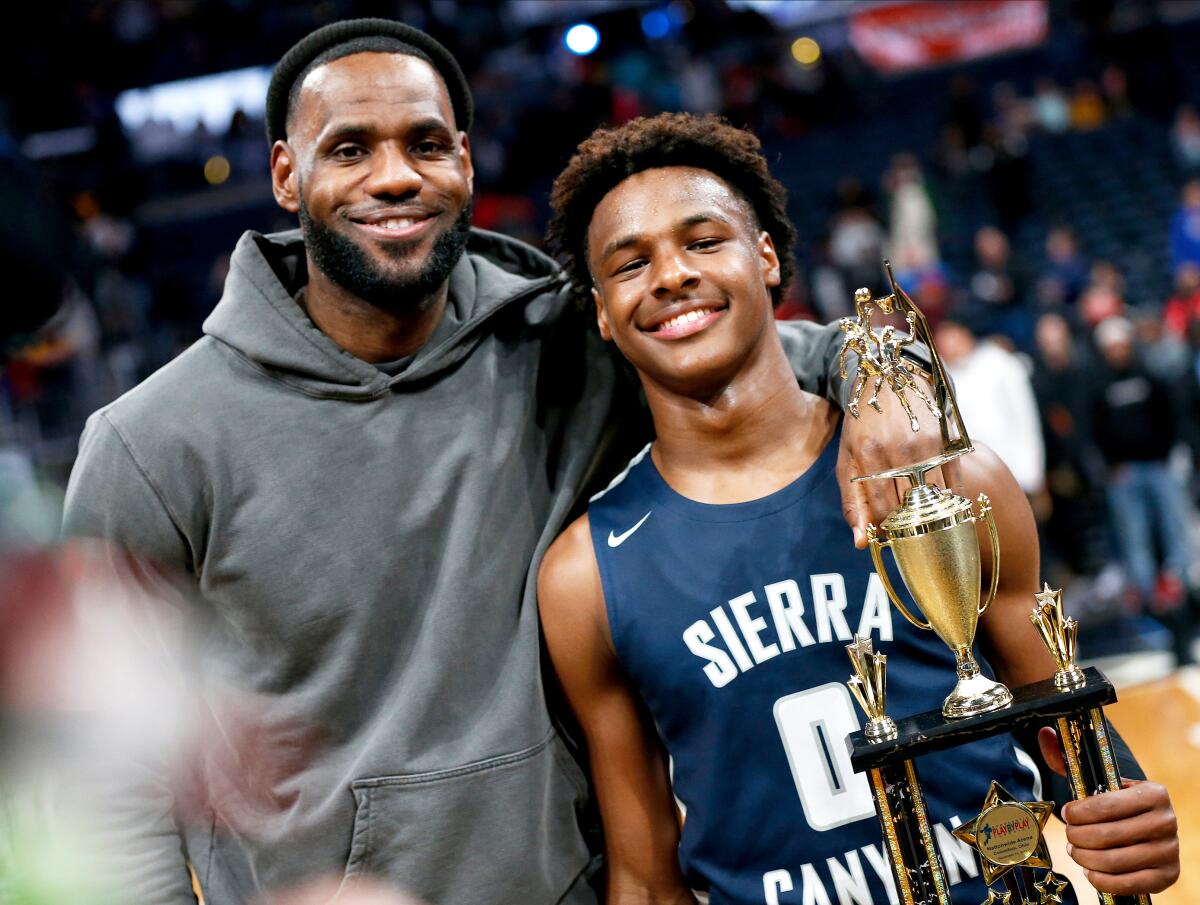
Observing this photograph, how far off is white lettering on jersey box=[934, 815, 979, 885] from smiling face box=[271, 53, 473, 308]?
1226 millimetres

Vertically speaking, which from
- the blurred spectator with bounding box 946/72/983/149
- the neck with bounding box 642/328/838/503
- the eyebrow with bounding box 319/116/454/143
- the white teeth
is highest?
the blurred spectator with bounding box 946/72/983/149

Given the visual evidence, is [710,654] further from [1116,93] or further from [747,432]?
[1116,93]

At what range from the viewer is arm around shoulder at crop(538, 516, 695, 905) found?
2.09 m

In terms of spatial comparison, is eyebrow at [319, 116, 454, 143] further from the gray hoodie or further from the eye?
the gray hoodie

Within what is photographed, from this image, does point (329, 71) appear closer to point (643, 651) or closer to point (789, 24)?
point (643, 651)

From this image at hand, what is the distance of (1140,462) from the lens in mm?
7016

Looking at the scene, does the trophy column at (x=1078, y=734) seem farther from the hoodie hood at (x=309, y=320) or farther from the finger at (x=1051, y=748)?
the hoodie hood at (x=309, y=320)

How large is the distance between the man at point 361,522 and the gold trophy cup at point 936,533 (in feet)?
0.59

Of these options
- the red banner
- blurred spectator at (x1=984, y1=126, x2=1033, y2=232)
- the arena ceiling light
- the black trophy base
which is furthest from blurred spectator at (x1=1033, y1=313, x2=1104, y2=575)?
the arena ceiling light

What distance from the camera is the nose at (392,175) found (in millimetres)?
2105

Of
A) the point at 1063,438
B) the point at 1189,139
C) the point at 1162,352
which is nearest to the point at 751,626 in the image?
the point at 1063,438

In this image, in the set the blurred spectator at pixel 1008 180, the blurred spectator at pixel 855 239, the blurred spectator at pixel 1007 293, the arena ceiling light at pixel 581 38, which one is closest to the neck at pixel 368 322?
the blurred spectator at pixel 1007 293

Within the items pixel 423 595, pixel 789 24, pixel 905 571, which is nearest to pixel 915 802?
pixel 905 571

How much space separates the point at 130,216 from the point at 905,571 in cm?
1369
